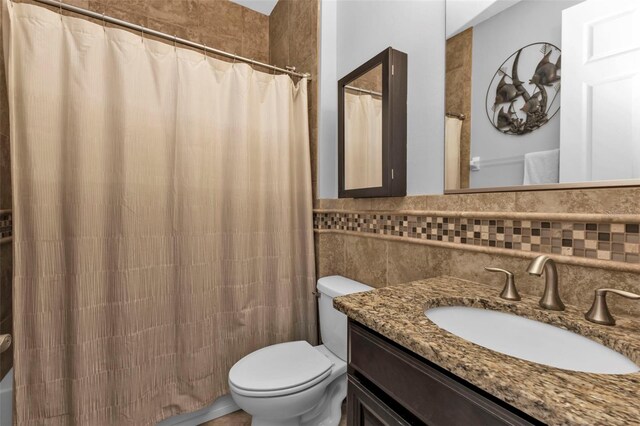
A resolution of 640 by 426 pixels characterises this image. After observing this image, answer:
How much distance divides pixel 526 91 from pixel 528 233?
0.43 metres

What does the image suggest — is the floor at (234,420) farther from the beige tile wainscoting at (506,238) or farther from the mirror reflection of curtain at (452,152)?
the mirror reflection of curtain at (452,152)

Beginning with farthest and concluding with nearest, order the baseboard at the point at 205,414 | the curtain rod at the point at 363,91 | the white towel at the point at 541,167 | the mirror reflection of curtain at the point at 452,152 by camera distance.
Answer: the baseboard at the point at 205,414
the curtain rod at the point at 363,91
the mirror reflection of curtain at the point at 452,152
the white towel at the point at 541,167

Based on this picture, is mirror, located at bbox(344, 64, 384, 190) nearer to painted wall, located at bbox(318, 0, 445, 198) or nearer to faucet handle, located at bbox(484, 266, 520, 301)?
painted wall, located at bbox(318, 0, 445, 198)

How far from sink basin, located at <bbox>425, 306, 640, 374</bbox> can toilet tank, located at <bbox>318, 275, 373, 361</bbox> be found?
23.8 inches

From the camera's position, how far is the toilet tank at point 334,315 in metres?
1.39

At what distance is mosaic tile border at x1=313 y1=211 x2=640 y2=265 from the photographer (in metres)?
0.69

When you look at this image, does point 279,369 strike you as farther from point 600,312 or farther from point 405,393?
point 600,312

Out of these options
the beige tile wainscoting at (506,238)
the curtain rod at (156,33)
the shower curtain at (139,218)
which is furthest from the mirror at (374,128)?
the curtain rod at (156,33)

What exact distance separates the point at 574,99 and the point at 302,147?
126 centimetres

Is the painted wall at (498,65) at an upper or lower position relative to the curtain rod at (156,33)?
lower

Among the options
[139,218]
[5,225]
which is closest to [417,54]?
[139,218]

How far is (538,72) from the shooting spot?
2.77 feet

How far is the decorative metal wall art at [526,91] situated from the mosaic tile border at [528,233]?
0.30 meters

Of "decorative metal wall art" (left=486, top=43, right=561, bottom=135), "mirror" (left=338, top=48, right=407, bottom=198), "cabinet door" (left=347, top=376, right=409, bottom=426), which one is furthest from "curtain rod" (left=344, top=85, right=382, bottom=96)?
"cabinet door" (left=347, top=376, right=409, bottom=426)
